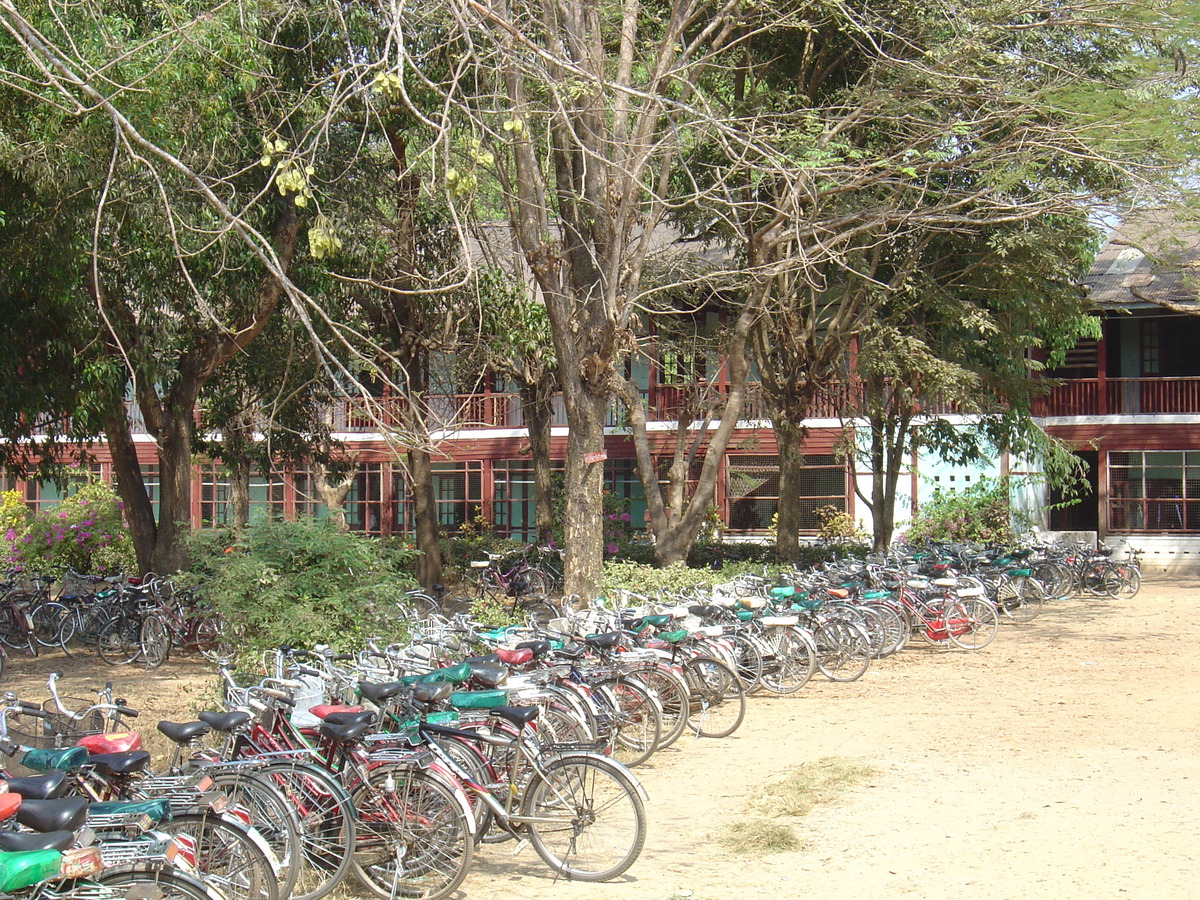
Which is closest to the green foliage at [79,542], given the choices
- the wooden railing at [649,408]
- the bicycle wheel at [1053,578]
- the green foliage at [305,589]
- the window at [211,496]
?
the wooden railing at [649,408]

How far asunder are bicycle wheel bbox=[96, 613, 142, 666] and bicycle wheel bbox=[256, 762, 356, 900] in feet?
27.6

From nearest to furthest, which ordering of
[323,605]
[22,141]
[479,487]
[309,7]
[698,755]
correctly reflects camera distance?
[698,755] < [323,605] < [22,141] < [309,7] < [479,487]

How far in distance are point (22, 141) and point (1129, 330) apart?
Result: 23.9 metres

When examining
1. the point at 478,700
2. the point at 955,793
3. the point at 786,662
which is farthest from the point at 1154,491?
the point at 478,700

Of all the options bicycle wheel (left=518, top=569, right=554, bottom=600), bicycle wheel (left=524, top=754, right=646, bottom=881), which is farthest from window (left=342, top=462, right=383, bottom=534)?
bicycle wheel (left=524, top=754, right=646, bottom=881)

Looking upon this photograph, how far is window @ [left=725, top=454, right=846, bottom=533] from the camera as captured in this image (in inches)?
1029

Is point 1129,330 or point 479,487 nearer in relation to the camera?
point 1129,330

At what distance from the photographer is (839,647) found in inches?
453

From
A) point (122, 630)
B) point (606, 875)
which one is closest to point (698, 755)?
point (606, 875)

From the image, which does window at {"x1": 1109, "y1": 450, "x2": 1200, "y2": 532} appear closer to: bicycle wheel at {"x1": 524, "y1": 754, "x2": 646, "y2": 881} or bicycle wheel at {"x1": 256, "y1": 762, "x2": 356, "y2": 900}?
bicycle wheel at {"x1": 524, "y1": 754, "x2": 646, "y2": 881}

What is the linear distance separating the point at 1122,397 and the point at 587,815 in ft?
76.9

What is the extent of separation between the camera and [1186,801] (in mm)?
6770

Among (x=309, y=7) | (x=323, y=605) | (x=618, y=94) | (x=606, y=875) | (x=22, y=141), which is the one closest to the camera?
(x=606, y=875)

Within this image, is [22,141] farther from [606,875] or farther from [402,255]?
[606,875]
